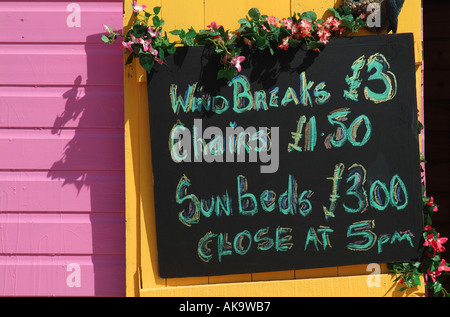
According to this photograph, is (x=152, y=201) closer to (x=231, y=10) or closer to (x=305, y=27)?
(x=231, y=10)

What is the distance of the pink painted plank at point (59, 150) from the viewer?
2.41 m

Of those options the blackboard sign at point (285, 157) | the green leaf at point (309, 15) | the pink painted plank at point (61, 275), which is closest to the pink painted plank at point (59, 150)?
the blackboard sign at point (285, 157)

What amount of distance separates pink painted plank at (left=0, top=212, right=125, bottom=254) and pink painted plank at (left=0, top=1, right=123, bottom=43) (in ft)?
3.12

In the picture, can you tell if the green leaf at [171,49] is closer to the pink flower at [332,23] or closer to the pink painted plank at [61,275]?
the pink flower at [332,23]

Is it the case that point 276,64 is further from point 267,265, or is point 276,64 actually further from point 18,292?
point 18,292

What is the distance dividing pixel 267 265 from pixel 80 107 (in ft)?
4.20

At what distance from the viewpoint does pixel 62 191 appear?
241cm

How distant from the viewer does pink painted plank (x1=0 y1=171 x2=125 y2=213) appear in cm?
241

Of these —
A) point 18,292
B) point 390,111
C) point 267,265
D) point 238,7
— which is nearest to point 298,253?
point 267,265

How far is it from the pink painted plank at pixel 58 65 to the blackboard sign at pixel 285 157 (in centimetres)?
39

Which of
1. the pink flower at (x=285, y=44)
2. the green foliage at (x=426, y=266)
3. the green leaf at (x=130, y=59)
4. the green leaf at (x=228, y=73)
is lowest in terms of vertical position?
the green foliage at (x=426, y=266)

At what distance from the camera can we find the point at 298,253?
225 centimetres

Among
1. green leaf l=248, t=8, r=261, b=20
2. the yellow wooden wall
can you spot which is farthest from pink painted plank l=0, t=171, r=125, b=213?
green leaf l=248, t=8, r=261, b=20

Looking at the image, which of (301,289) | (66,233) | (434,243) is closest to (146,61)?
(66,233)
